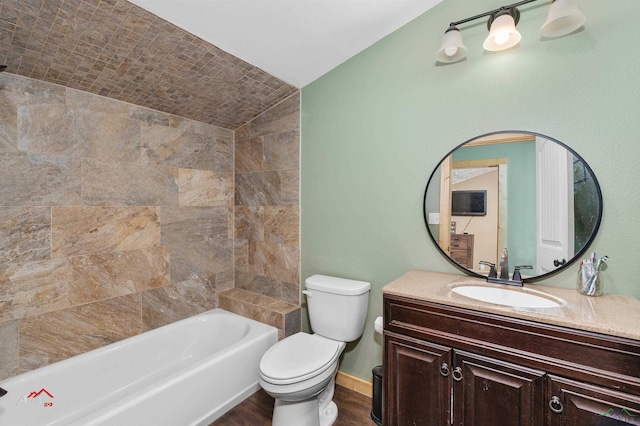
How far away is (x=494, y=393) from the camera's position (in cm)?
125

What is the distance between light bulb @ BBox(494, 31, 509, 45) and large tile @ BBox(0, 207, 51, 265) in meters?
2.69

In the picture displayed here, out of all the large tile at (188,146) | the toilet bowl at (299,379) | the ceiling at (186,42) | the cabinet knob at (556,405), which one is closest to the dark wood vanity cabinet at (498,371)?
the cabinet knob at (556,405)

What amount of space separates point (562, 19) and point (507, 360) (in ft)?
5.18

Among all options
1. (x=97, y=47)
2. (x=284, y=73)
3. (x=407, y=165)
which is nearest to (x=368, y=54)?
(x=284, y=73)

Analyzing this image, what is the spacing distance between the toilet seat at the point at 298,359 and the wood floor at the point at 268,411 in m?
0.43

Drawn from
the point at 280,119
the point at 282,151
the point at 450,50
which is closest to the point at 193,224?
the point at 282,151

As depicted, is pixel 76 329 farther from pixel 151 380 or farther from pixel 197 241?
pixel 197 241

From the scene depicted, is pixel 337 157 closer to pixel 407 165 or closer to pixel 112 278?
pixel 407 165

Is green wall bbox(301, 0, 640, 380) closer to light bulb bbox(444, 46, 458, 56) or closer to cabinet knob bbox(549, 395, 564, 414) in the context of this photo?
light bulb bbox(444, 46, 458, 56)

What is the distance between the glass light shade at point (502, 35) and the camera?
1.50 meters

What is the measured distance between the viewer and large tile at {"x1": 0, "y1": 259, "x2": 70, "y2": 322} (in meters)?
1.64

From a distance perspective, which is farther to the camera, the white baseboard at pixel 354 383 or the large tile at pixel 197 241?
the large tile at pixel 197 241

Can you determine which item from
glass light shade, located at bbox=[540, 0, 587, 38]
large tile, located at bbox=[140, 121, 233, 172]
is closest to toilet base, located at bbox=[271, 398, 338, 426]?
large tile, located at bbox=[140, 121, 233, 172]

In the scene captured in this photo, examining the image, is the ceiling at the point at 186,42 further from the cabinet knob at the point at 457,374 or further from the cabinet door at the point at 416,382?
the cabinet knob at the point at 457,374
